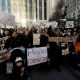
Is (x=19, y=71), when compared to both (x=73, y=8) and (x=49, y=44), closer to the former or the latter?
(x=49, y=44)

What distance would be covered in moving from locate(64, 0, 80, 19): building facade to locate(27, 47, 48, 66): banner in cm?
7101

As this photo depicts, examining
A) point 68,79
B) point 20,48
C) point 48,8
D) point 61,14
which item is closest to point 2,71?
point 20,48

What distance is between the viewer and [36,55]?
469 inches

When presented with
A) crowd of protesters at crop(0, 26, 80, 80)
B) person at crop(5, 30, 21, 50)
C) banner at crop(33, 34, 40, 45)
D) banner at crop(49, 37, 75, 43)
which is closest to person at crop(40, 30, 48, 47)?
crowd of protesters at crop(0, 26, 80, 80)

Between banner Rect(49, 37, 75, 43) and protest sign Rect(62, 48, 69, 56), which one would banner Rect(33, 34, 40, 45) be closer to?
banner Rect(49, 37, 75, 43)

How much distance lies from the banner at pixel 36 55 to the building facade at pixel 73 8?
71.0m

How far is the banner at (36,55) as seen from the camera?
1151 centimetres

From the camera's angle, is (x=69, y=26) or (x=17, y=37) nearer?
(x=17, y=37)

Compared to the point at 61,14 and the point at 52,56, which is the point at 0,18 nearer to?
the point at 52,56

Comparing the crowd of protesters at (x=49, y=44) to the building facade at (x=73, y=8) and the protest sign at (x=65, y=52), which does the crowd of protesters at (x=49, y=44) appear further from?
the building facade at (x=73, y=8)

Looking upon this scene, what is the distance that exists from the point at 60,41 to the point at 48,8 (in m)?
105

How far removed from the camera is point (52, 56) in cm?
1320

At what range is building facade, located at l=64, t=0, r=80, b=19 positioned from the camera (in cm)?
8739

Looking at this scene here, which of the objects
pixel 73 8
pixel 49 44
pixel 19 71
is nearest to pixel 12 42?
pixel 49 44
